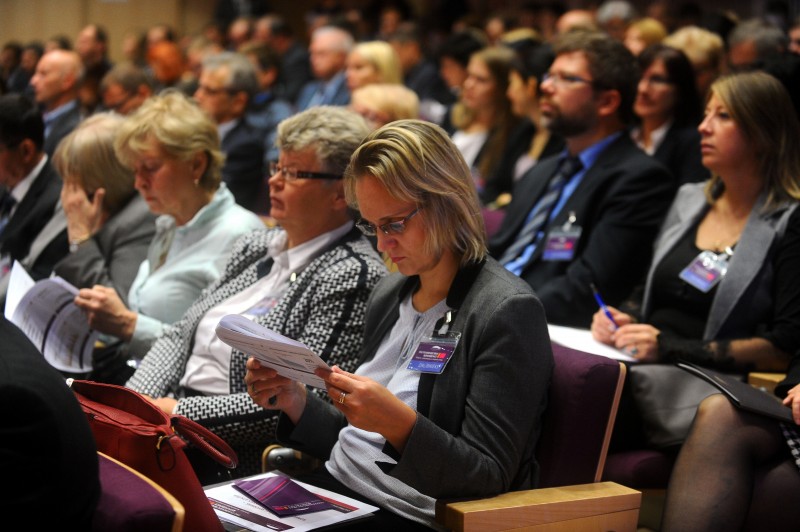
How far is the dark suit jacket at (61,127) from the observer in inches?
226

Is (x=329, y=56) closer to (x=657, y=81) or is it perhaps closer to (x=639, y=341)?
(x=657, y=81)

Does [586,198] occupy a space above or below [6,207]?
above

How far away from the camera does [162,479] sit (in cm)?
189

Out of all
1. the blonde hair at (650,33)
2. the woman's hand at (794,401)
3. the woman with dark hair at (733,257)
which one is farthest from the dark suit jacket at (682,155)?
the blonde hair at (650,33)

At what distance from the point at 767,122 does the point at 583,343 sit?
0.96 meters

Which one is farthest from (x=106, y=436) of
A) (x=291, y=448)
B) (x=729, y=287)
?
(x=729, y=287)

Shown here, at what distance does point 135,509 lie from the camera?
1620mm

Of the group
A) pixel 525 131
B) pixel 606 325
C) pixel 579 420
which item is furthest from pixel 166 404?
pixel 525 131

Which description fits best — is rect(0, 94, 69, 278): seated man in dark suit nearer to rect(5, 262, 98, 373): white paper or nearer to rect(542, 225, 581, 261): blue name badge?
rect(5, 262, 98, 373): white paper

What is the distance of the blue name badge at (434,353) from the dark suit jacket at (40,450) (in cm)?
74

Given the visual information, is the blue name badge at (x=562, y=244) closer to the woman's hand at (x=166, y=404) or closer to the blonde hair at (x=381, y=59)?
the woman's hand at (x=166, y=404)

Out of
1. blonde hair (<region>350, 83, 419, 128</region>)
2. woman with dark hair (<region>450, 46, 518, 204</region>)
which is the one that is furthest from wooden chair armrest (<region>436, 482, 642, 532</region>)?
woman with dark hair (<region>450, 46, 518, 204</region>)

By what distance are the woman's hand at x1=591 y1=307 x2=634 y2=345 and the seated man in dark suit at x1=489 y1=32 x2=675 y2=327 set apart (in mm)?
326

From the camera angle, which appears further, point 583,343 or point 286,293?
point 583,343
